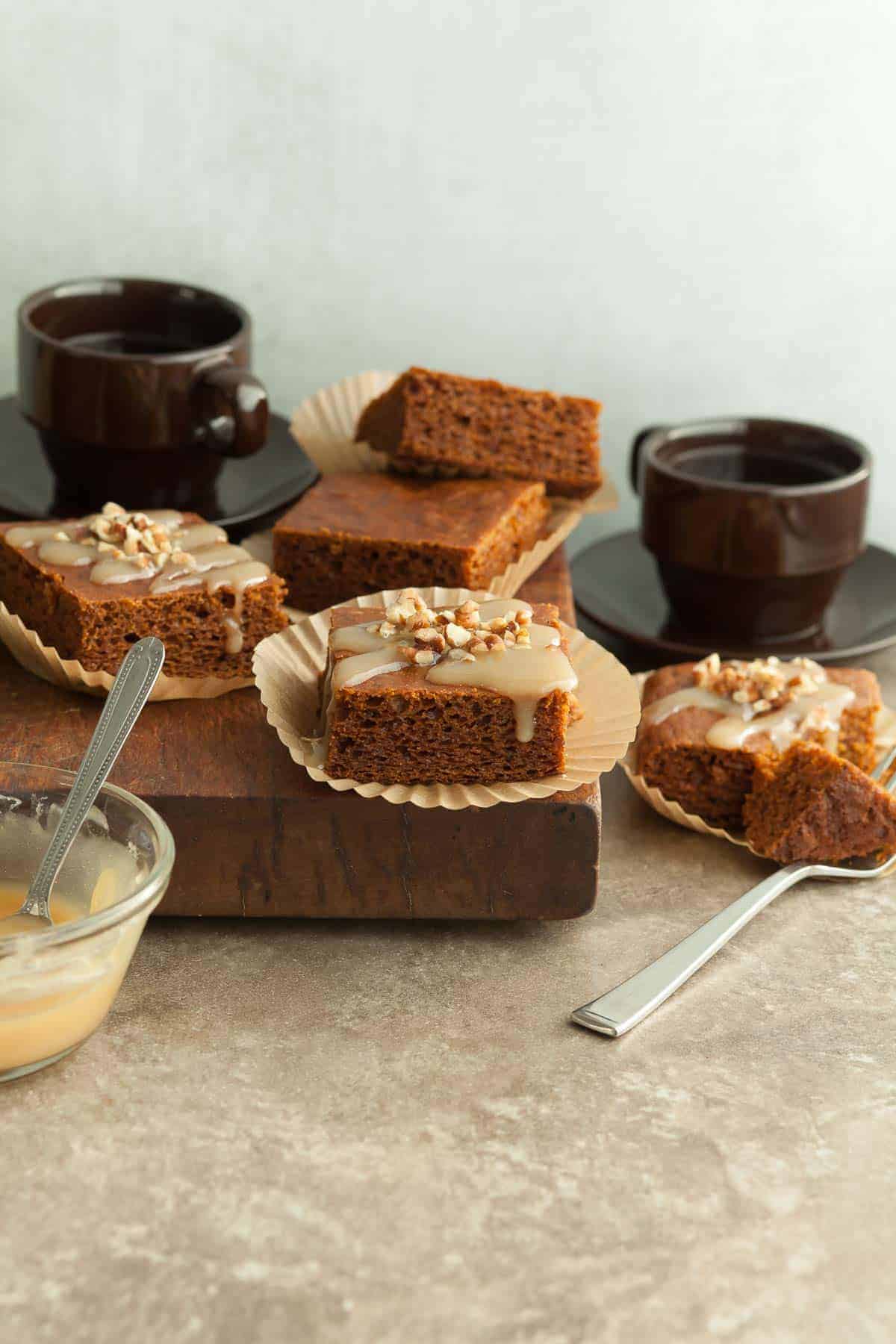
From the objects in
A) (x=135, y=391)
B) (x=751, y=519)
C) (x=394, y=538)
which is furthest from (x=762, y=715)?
(x=135, y=391)

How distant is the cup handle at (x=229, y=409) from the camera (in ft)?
5.43

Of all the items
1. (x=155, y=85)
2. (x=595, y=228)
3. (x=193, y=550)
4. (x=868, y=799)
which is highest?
(x=155, y=85)

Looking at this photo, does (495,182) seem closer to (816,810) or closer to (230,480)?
(230,480)

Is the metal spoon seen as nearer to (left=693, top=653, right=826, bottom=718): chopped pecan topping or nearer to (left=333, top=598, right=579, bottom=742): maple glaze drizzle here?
(left=333, top=598, right=579, bottom=742): maple glaze drizzle

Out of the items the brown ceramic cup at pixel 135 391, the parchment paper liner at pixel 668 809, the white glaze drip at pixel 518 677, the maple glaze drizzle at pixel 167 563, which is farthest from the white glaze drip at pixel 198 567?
the parchment paper liner at pixel 668 809

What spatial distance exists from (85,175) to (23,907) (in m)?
1.16

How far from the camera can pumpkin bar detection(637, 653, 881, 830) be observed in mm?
1466

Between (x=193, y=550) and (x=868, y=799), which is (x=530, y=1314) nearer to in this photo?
(x=868, y=799)

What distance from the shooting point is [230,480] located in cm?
188

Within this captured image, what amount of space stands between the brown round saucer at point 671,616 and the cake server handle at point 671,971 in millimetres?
441

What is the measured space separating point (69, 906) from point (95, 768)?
0.11 m

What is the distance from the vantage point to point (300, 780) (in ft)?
4.29

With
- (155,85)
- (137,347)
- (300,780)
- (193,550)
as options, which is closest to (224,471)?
(137,347)

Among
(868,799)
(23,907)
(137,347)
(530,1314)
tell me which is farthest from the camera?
(137,347)
